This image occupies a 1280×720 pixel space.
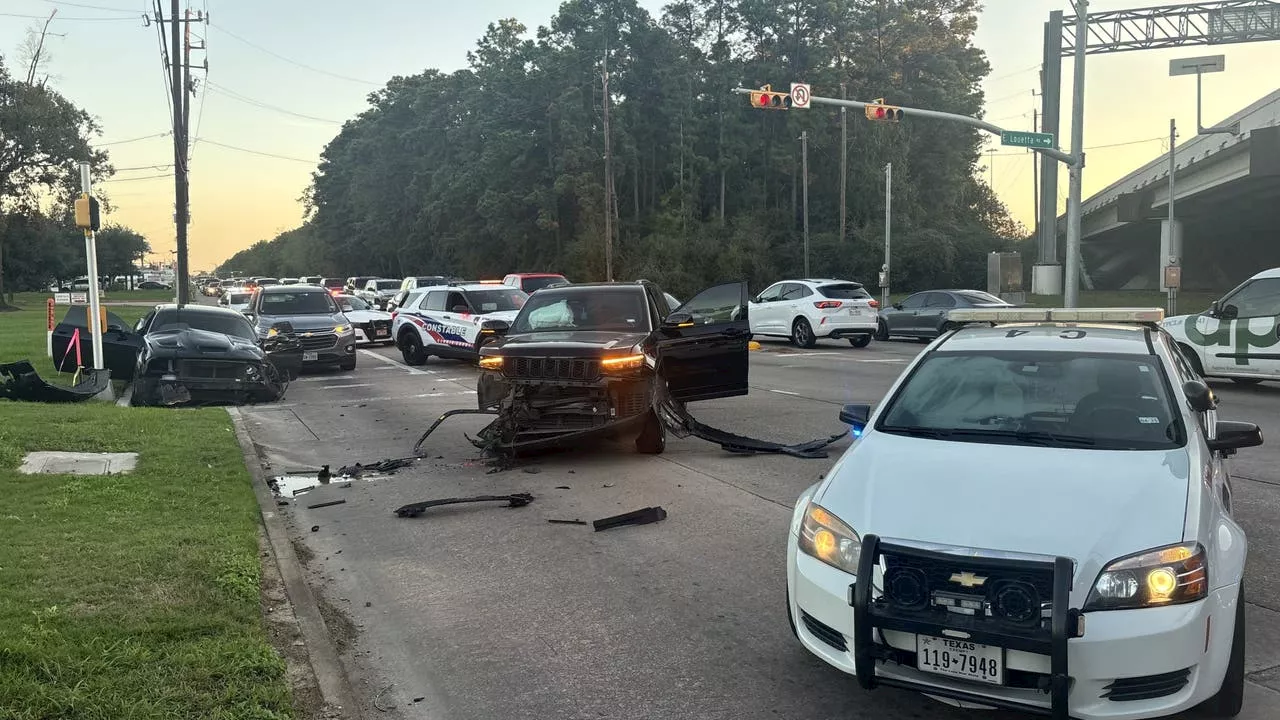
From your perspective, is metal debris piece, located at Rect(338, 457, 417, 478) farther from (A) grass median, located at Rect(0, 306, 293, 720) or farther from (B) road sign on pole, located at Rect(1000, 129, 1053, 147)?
(B) road sign on pole, located at Rect(1000, 129, 1053, 147)

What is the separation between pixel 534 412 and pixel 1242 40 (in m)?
39.9

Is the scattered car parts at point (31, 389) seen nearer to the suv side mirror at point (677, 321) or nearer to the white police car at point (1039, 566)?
the suv side mirror at point (677, 321)

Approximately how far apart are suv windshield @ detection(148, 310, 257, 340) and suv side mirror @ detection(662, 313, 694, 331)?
873 centimetres

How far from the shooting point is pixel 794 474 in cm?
902

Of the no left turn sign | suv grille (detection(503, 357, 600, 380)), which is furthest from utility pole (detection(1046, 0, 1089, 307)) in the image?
suv grille (detection(503, 357, 600, 380))

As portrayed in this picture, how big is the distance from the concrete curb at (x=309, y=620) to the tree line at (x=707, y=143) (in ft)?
167

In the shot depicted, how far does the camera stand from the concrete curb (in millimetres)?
4297

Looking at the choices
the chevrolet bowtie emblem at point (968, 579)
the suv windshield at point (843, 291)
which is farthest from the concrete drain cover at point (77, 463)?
the suv windshield at point (843, 291)

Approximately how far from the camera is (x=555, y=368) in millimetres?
9273

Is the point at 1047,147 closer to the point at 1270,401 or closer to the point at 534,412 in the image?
the point at 1270,401

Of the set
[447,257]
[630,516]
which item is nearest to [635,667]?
[630,516]

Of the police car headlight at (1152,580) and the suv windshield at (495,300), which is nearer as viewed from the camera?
the police car headlight at (1152,580)

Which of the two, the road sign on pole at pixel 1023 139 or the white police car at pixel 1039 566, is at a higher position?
the road sign on pole at pixel 1023 139

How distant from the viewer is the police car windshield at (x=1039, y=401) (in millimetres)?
4645
